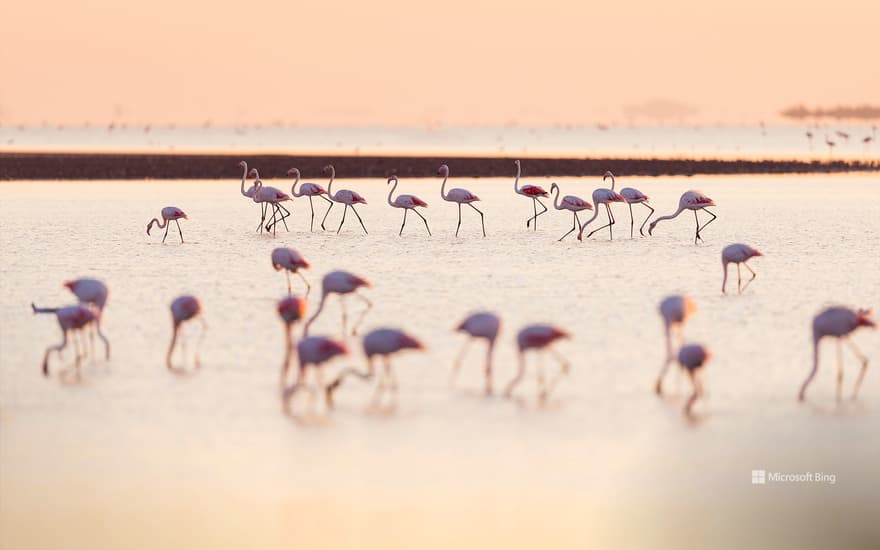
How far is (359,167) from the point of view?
51.0 metres

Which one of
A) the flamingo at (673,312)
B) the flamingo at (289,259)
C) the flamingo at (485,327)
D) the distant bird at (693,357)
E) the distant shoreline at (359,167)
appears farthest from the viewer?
the distant shoreline at (359,167)

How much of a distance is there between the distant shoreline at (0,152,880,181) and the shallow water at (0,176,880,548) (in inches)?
1192

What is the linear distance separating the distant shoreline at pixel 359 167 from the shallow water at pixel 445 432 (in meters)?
30.3

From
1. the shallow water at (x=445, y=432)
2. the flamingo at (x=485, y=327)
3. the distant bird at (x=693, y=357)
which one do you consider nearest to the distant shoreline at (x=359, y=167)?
the shallow water at (x=445, y=432)

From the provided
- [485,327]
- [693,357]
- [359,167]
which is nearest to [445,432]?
[485,327]

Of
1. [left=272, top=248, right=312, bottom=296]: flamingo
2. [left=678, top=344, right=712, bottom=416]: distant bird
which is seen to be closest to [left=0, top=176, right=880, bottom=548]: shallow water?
[left=678, top=344, right=712, bottom=416]: distant bird

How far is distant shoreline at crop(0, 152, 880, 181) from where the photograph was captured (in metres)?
44.7

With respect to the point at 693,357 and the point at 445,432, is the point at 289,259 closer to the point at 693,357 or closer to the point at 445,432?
the point at 445,432


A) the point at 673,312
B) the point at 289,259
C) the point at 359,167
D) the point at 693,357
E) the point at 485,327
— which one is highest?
the point at 359,167

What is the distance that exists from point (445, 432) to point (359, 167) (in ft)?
143

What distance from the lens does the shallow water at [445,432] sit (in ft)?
22.1

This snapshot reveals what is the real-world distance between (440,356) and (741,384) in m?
2.28

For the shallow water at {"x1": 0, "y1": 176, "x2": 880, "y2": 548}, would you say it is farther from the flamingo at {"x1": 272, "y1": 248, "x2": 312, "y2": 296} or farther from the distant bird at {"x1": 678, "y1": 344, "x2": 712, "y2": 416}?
the flamingo at {"x1": 272, "y1": 248, "x2": 312, "y2": 296}

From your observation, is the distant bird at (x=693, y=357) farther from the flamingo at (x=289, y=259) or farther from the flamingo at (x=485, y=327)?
the flamingo at (x=289, y=259)
